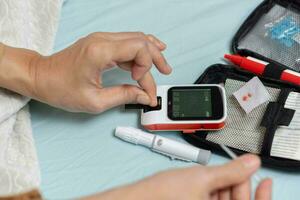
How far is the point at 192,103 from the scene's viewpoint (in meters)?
0.76

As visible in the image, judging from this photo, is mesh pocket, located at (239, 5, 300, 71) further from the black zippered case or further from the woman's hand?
the woman's hand

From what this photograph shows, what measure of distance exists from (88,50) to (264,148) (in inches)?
12.2

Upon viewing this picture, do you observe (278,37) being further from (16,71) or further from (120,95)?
(16,71)

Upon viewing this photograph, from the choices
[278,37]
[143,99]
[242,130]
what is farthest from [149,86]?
[278,37]

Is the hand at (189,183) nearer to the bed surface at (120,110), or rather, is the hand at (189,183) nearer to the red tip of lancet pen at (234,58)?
the bed surface at (120,110)

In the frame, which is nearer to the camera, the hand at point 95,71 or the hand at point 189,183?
the hand at point 189,183

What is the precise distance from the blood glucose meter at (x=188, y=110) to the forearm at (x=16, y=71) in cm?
19

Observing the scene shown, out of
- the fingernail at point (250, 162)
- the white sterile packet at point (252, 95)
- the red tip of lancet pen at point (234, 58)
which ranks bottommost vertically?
the white sterile packet at point (252, 95)

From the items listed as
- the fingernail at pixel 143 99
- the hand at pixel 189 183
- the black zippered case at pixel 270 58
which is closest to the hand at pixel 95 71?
the fingernail at pixel 143 99

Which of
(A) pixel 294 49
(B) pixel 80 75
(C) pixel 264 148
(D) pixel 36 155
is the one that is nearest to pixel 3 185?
(D) pixel 36 155

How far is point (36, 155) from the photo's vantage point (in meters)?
0.75

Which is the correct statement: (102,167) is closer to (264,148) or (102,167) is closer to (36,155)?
(36,155)

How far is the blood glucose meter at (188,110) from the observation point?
2.42 ft

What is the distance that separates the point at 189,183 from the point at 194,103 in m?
0.23
